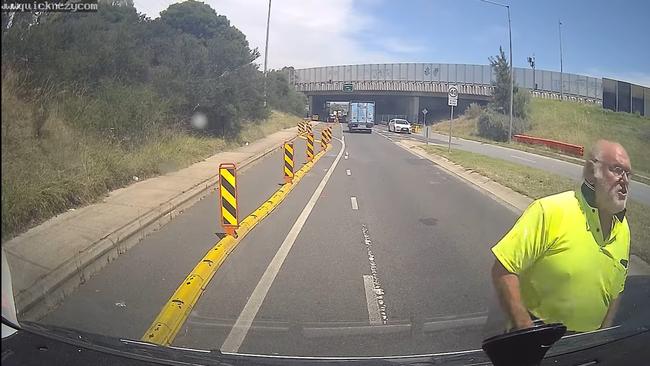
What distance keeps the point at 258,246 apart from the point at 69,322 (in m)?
3.78

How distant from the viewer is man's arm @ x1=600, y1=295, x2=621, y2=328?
124 inches

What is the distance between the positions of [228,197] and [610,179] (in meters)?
6.49

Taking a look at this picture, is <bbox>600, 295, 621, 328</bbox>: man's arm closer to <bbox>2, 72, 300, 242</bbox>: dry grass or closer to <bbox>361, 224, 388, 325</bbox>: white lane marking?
<bbox>361, 224, 388, 325</bbox>: white lane marking

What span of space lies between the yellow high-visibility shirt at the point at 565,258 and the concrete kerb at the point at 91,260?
3620 millimetres

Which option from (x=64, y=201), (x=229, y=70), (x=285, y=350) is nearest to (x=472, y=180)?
(x=229, y=70)

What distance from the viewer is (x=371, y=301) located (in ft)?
17.1

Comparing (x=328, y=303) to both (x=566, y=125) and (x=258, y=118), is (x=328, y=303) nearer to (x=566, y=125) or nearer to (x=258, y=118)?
(x=566, y=125)

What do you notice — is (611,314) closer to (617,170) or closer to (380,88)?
(617,170)

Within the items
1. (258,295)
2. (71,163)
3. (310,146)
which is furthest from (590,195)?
(310,146)

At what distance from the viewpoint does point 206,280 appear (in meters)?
5.84

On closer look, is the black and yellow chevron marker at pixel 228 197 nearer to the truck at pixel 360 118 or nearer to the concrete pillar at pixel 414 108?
the truck at pixel 360 118

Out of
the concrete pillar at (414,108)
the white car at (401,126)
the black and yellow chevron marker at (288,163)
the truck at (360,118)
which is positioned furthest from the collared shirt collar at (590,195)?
the concrete pillar at (414,108)

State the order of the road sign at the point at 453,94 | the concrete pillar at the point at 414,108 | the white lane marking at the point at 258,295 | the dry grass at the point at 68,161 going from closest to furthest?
the white lane marking at the point at 258,295 → the dry grass at the point at 68,161 → the road sign at the point at 453,94 → the concrete pillar at the point at 414,108

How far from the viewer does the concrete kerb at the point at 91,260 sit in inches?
182
